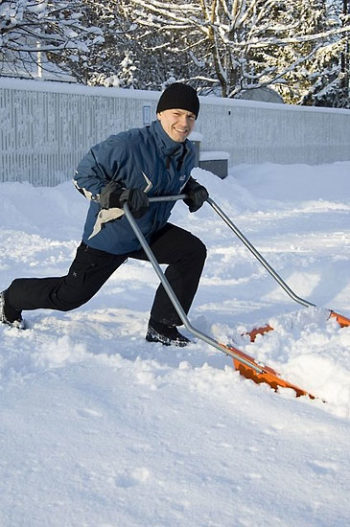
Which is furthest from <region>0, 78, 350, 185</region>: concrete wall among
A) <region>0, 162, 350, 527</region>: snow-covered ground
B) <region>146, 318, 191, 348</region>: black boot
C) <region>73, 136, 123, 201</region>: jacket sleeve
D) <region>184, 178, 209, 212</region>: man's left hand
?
<region>73, 136, 123, 201</region>: jacket sleeve

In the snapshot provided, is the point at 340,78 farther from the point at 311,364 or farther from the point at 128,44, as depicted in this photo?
the point at 311,364

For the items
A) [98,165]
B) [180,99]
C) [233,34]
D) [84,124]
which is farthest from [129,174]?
[233,34]

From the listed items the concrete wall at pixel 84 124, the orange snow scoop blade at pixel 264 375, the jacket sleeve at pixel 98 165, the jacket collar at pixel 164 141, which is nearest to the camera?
the orange snow scoop blade at pixel 264 375

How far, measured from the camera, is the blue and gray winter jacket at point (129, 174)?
3.64 meters

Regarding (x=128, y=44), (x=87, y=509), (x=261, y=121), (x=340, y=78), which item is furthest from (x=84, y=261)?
(x=340, y=78)

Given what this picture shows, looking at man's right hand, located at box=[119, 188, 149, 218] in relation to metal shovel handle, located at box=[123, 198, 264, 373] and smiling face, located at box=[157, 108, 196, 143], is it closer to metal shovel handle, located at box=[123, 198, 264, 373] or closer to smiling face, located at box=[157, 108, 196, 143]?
metal shovel handle, located at box=[123, 198, 264, 373]

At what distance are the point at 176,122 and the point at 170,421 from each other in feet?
5.12

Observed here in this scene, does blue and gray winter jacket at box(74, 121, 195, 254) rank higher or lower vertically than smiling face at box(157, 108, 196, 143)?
lower

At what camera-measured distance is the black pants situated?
3.91m

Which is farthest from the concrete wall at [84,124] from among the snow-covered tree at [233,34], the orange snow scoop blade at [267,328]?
the orange snow scoop blade at [267,328]

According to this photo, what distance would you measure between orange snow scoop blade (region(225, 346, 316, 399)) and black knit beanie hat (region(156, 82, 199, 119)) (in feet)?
4.04

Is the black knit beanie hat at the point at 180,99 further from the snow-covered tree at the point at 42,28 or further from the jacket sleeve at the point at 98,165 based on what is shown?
the snow-covered tree at the point at 42,28

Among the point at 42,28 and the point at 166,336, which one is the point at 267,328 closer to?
the point at 166,336

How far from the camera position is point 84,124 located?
12.1 m
